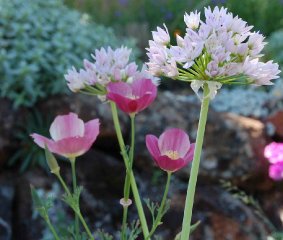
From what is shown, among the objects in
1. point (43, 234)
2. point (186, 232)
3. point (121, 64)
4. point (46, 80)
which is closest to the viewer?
point (186, 232)

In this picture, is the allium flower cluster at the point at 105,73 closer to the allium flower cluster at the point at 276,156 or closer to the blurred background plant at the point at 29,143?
the allium flower cluster at the point at 276,156

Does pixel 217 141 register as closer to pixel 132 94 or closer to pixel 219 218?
pixel 219 218

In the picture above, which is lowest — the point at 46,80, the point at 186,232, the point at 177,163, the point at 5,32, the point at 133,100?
the point at 186,232

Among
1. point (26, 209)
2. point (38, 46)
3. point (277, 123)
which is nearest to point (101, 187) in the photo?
point (26, 209)

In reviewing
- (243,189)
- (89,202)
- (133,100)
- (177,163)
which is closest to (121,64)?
(133,100)

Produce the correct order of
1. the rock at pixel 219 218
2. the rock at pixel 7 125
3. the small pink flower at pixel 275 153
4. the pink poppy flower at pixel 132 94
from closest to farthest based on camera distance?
the pink poppy flower at pixel 132 94, the small pink flower at pixel 275 153, the rock at pixel 219 218, the rock at pixel 7 125

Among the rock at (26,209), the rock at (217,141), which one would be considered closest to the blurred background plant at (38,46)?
the rock at (26,209)

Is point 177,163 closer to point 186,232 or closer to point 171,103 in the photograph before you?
point 186,232
